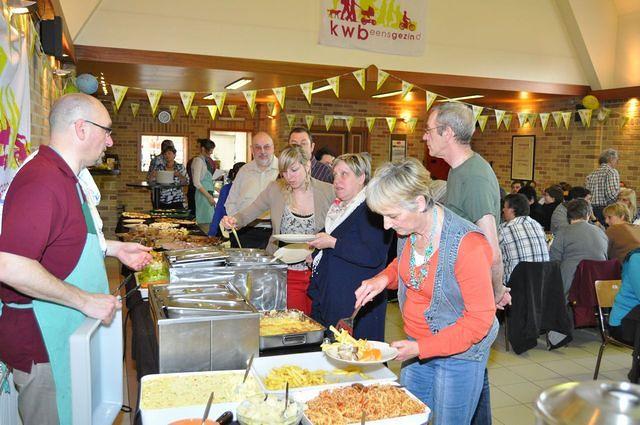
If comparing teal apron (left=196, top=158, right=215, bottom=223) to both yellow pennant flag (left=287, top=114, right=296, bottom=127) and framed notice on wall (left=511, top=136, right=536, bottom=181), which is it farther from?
framed notice on wall (left=511, top=136, right=536, bottom=181)

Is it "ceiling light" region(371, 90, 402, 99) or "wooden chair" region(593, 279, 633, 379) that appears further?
"ceiling light" region(371, 90, 402, 99)

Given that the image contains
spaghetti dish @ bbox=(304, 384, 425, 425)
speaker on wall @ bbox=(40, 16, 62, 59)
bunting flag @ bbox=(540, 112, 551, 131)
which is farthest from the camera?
bunting flag @ bbox=(540, 112, 551, 131)

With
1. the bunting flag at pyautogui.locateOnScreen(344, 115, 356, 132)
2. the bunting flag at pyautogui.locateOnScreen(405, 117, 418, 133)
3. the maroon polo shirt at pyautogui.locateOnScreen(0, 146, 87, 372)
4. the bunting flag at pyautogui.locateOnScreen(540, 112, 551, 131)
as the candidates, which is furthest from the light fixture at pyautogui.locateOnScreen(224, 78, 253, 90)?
the maroon polo shirt at pyautogui.locateOnScreen(0, 146, 87, 372)

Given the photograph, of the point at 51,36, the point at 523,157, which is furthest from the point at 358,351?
the point at 523,157

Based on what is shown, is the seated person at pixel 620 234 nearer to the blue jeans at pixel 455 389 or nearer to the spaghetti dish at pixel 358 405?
the blue jeans at pixel 455 389

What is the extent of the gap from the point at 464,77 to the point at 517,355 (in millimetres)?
5197

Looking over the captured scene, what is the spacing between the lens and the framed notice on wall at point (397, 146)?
43.2 ft

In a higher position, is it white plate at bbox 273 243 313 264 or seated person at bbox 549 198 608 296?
white plate at bbox 273 243 313 264

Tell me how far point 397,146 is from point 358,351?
37.9ft

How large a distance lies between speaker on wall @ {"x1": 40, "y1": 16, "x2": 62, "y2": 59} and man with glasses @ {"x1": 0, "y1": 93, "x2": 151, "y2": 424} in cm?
A: 221

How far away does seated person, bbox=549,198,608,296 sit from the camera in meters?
5.05

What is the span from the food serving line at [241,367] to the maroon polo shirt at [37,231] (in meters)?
0.42

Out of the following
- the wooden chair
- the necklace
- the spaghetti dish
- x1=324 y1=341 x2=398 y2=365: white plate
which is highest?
the necklace

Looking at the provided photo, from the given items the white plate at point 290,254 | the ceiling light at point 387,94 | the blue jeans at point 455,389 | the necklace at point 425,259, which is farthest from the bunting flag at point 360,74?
the blue jeans at point 455,389
